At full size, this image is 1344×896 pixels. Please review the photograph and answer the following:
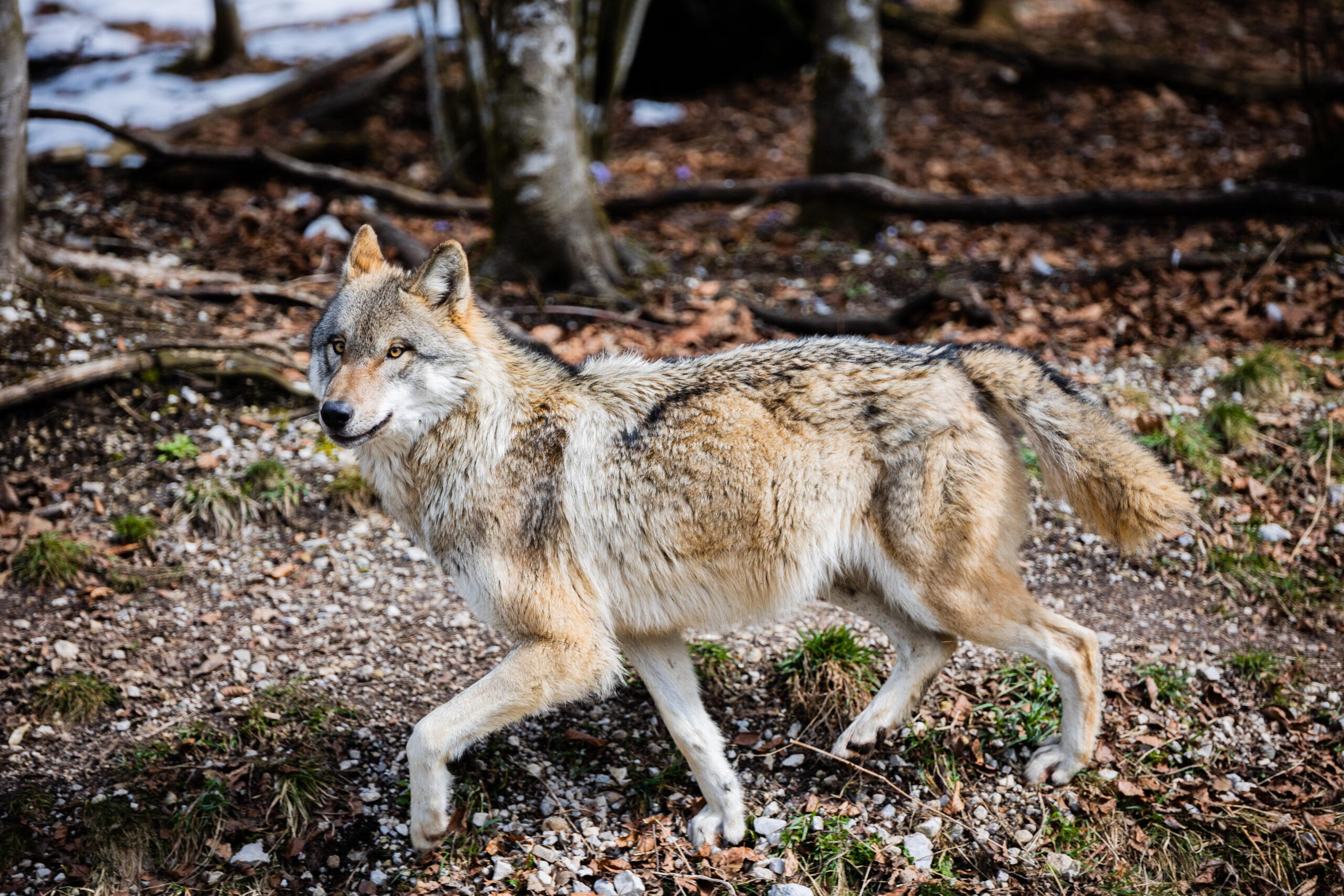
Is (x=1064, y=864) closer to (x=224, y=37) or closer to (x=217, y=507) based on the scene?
(x=217, y=507)

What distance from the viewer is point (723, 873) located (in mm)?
4027

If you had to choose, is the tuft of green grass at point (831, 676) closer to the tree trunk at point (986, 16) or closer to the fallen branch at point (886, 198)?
the fallen branch at point (886, 198)

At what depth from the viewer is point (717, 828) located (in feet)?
13.8

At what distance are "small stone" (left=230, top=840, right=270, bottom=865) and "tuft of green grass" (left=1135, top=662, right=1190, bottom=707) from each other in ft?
14.0

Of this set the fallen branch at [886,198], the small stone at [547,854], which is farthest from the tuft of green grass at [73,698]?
the fallen branch at [886,198]

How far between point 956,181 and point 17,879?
33.8 ft

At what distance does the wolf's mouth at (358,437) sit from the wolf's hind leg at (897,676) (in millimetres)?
2419

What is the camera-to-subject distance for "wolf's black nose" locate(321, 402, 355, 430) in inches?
142

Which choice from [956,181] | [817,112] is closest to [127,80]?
[817,112]

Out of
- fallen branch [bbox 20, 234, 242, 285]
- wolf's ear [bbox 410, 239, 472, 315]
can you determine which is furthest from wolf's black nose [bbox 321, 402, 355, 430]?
fallen branch [bbox 20, 234, 242, 285]

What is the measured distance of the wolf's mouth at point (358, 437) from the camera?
368cm

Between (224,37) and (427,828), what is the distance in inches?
610

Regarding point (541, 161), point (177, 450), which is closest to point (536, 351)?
point (177, 450)

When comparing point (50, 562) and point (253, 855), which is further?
point (50, 562)
